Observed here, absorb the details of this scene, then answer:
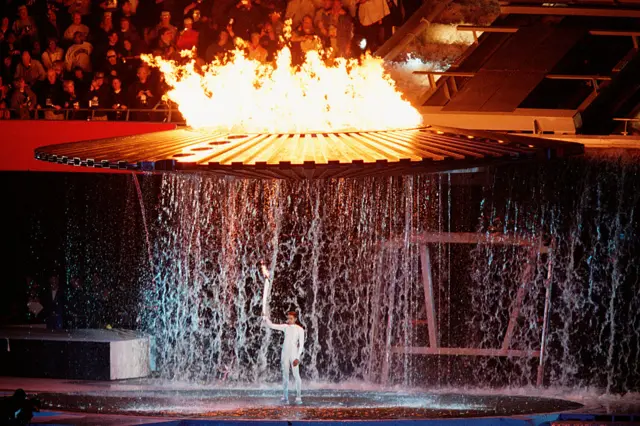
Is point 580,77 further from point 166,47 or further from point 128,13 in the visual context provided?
point 128,13

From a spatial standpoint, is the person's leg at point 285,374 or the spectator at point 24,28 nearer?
the person's leg at point 285,374

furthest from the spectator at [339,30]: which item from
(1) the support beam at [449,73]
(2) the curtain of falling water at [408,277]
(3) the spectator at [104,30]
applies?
(3) the spectator at [104,30]

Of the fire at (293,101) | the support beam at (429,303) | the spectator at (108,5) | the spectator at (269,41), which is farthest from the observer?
the spectator at (108,5)

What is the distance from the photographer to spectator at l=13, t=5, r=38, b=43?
1833 centimetres

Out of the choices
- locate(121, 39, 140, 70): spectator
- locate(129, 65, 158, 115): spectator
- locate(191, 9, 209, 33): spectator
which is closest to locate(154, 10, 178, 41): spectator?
locate(191, 9, 209, 33): spectator

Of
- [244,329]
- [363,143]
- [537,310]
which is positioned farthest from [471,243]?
[363,143]

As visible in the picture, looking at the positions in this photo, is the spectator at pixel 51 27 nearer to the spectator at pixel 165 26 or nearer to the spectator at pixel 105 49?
the spectator at pixel 105 49

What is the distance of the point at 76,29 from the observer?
59.8ft

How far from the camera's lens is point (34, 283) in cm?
1884

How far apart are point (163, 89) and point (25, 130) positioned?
2162mm

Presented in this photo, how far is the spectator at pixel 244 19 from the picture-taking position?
17.0 meters

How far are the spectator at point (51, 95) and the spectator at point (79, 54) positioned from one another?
35 cm

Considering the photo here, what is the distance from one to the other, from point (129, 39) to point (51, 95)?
→ 4.84ft

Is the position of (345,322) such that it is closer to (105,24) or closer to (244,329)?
(244,329)
